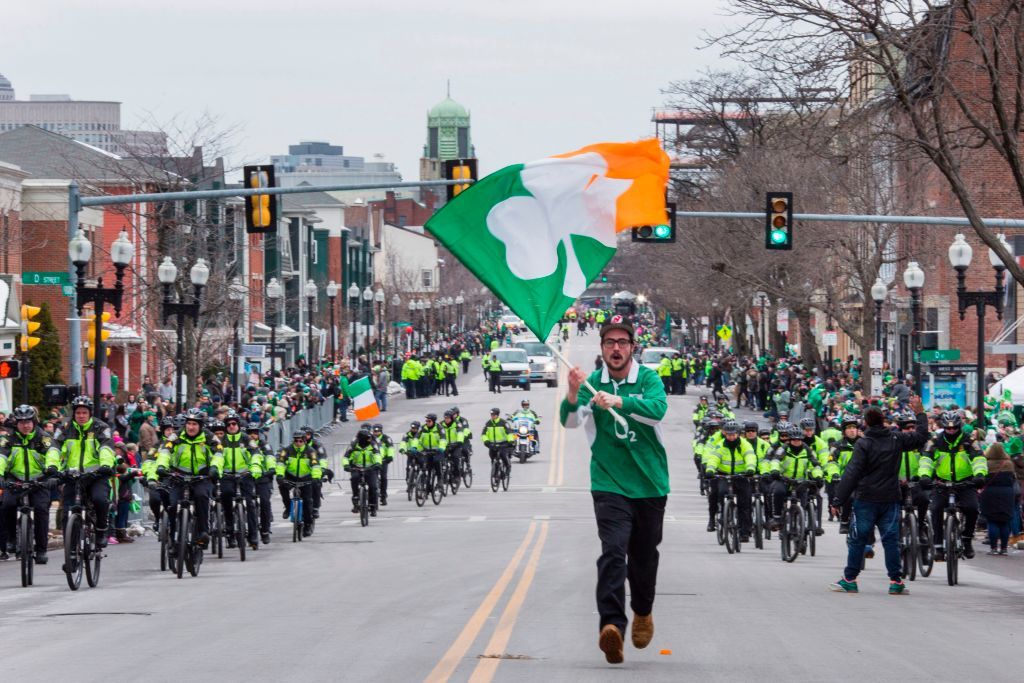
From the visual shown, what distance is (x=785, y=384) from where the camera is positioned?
57.7 m

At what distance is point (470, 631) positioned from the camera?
1295 centimetres

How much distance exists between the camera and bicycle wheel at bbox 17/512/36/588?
60.1 ft

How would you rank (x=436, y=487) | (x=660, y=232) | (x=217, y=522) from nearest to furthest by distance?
(x=217, y=522), (x=660, y=232), (x=436, y=487)

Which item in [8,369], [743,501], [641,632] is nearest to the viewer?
[641,632]

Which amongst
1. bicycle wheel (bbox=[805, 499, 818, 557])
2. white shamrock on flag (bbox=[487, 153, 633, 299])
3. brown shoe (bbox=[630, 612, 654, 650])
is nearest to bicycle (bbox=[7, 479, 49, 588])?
white shamrock on flag (bbox=[487, 153, 633, 299])

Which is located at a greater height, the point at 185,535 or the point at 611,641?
the point at 611,641

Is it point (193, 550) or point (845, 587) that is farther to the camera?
point (193, 550)

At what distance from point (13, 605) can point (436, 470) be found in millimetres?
18205

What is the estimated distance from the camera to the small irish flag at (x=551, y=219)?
12.5 m

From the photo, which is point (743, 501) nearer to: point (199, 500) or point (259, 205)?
point (199, 500)

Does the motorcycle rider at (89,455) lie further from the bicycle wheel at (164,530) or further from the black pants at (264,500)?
the black pants at (264,500)

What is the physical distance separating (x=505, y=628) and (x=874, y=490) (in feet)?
16.4

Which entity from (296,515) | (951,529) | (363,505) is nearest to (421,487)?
(363,505)

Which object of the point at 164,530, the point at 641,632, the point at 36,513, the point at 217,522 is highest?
the point at 641,632
